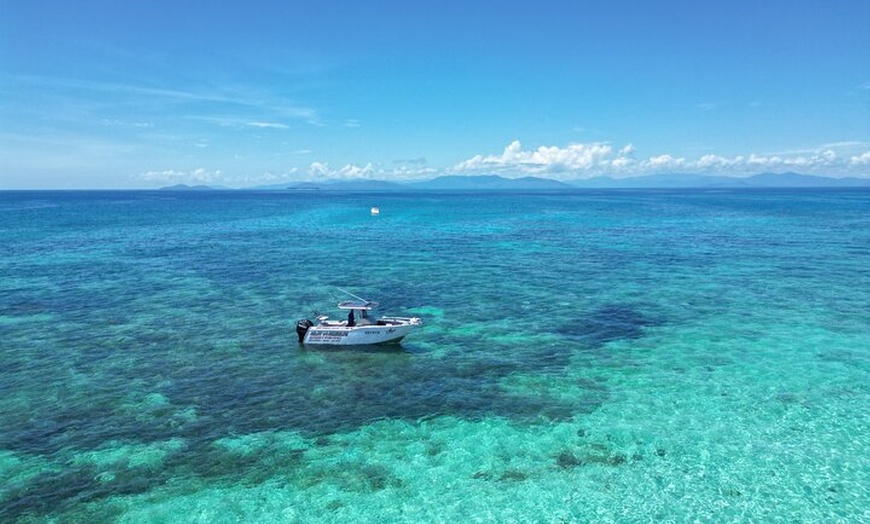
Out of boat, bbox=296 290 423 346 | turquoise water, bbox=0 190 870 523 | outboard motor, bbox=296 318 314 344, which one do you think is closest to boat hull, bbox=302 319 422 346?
boat, bbox=296 290 423 346

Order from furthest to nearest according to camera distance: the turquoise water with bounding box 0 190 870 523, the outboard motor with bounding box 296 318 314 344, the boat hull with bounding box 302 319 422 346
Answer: the outboard motor with bounding box 296 318 314 344 → the boat hull with bounding box 302 319 422 346 → the turquoise water with bounding box 0 190 870 523

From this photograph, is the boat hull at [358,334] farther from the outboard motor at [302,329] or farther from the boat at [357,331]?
the outboard motor at [302,329]

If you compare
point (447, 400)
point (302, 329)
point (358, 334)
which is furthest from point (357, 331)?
point (447, 400)

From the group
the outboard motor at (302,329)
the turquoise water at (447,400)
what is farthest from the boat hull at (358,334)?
the turquoise water at (447,400)

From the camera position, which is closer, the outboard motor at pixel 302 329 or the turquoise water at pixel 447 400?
the turquoise water at pixel 447 400

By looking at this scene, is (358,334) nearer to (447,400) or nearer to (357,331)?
(357,331)

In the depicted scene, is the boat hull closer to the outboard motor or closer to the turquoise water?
the outboard motor

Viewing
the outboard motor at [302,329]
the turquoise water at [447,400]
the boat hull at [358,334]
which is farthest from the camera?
the outboard motor at [302,329]
